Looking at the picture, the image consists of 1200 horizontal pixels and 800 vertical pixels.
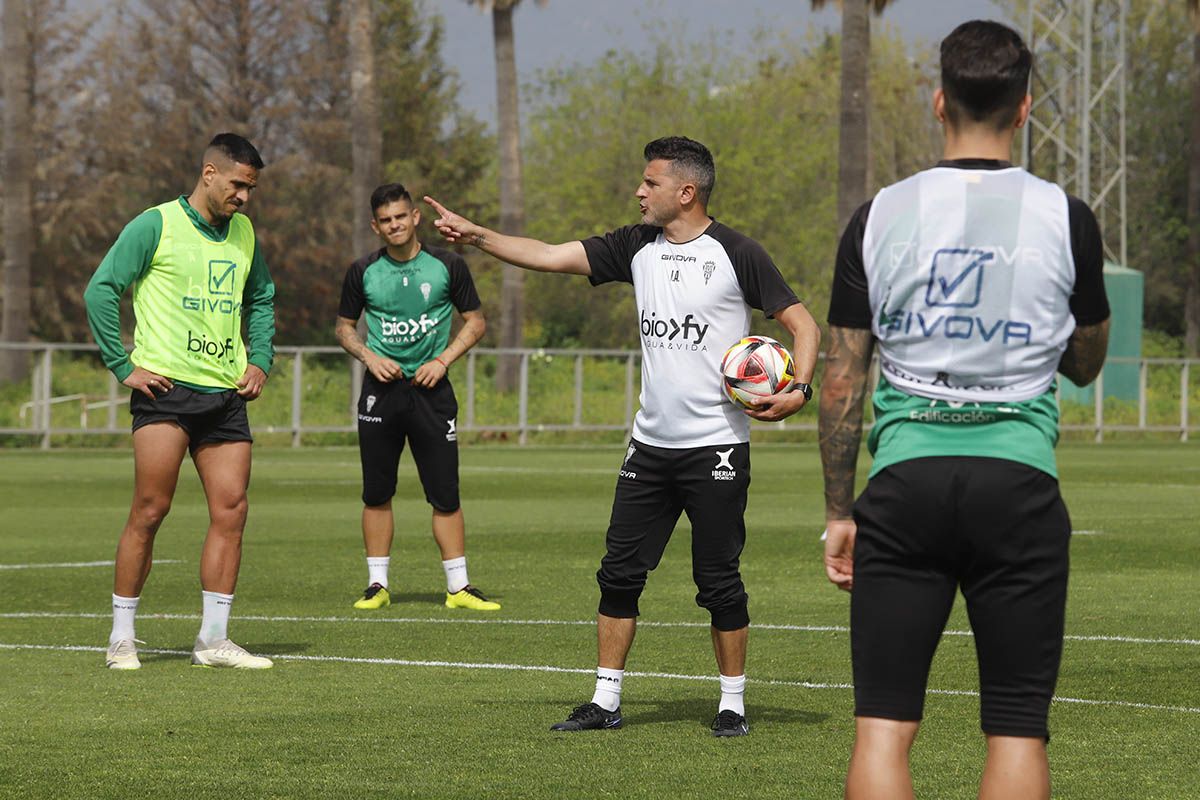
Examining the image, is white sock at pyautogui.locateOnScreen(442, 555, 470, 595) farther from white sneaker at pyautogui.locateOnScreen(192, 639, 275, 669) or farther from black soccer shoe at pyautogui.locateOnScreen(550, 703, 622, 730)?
black soccer shoe at pyautogui.locateOnScreen(550, 703, 622, 730)

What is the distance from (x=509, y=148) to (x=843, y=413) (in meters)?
41.7

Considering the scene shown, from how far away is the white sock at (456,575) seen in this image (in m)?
11.8

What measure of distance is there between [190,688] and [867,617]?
4585mm

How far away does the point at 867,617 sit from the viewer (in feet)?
15.2

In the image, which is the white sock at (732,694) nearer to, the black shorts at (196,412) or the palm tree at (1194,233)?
the black shorts at (196,412)

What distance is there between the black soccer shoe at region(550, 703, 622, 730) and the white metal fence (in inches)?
884

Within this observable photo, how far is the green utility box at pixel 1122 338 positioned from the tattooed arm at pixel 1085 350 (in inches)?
1361

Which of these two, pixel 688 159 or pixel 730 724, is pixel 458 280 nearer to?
pixel 688 159

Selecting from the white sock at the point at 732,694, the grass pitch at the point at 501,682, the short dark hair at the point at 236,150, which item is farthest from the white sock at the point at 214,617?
the white sock at the point at 732,694

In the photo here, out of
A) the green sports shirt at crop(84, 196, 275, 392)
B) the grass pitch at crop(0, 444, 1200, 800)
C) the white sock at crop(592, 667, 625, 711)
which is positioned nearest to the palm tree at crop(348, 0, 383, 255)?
the grass pitch at crop(0, 444, 1200, 800)

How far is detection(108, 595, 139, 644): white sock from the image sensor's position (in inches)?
361

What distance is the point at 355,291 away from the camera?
11961mm

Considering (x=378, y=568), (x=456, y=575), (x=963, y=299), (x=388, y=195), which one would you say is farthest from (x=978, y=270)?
(x=378, y=568)

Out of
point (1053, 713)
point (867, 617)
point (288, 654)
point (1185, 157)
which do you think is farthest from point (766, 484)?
point (1185, 157)
